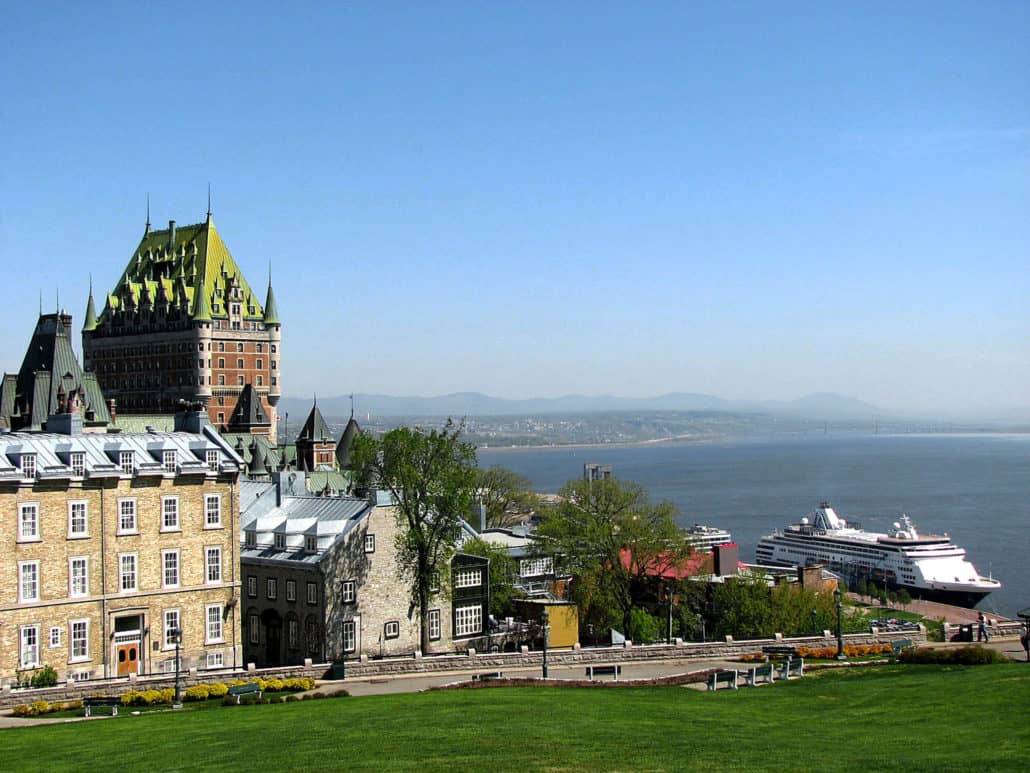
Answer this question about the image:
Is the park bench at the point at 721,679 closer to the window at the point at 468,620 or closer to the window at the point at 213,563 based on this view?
the window at the point at 213,563

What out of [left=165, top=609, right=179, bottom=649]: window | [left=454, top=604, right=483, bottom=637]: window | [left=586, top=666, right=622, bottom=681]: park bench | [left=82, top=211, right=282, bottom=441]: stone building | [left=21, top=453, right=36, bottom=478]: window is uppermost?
[left=82, top=211, right=282, bottom=441]: stone building

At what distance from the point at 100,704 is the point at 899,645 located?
103 feet

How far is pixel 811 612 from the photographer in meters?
68.2

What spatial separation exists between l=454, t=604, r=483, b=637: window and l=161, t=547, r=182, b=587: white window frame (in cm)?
1521

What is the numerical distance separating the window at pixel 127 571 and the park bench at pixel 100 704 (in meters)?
11.4

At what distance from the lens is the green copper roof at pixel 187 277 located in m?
158

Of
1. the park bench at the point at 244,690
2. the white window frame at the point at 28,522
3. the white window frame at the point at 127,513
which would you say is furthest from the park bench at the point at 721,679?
the white window frame at the point at 28,522

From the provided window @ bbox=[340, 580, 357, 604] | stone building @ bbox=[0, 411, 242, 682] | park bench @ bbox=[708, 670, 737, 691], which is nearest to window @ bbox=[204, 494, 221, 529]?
stone building @ bbox=[0, 411, 242, 682]

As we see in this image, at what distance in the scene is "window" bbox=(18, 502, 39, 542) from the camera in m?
49.5

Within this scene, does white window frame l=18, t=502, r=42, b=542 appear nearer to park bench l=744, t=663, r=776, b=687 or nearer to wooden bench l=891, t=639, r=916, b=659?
park bench l=744, t=663, r=776, b=687

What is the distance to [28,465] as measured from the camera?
49.8m

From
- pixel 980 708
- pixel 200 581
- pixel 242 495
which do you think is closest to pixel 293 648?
pixel 200 581

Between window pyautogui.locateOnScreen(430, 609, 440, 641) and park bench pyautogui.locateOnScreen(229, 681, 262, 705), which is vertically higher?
park bench pyautogui.locateOnScreen(229, 681, 262, 705)

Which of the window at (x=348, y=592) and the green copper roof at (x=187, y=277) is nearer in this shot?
the window at (x=348, y=592)
